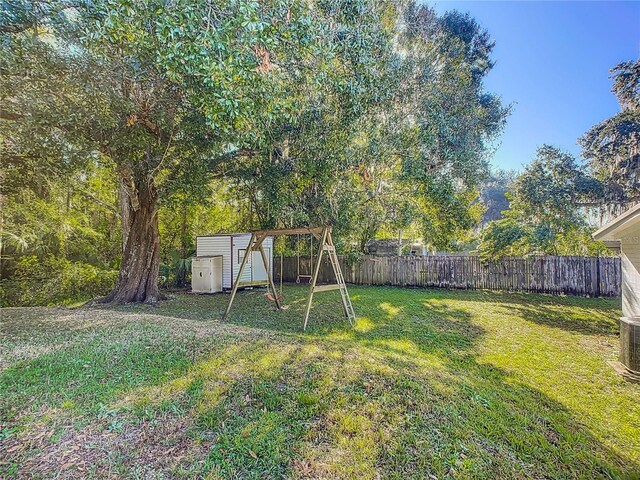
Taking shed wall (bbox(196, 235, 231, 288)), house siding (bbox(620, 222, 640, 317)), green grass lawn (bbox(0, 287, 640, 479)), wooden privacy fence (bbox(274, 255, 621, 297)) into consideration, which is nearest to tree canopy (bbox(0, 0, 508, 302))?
wooden privacy fence (bbox(274, 255, 621, 297))

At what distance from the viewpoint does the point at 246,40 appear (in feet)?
11.5

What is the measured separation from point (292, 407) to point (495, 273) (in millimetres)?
9979

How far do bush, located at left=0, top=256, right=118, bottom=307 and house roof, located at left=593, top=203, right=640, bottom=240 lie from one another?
11808 mm

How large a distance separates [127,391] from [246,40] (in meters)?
3.67

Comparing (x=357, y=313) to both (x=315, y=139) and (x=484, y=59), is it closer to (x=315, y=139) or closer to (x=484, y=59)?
(x=315, y=139)

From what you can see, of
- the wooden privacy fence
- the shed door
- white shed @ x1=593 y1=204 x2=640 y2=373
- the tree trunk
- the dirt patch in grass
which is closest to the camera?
the dirt patch in grass

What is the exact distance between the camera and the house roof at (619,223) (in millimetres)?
4555

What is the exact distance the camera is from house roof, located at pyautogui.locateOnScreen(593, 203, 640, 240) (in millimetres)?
4555

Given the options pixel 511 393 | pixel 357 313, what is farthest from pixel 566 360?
pixel 357 313

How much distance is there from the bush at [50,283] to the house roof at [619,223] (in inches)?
465

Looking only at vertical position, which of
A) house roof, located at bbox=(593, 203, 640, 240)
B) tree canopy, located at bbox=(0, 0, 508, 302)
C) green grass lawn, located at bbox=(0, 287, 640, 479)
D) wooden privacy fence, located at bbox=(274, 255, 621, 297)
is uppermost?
tree canopy, located at bbox=(0, 0, 508, 302)

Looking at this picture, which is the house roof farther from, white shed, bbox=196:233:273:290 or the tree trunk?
the tree trunk

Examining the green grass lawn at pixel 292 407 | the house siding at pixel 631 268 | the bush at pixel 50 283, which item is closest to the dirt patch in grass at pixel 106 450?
the green grass lawn at pixel 292 407

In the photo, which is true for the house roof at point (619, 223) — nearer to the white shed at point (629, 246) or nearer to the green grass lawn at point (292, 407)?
the white shed at point (629, 246)
